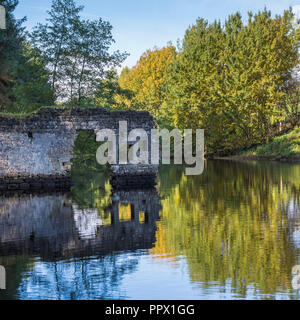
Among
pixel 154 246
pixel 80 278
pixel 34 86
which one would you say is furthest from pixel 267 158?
pixel 80 278

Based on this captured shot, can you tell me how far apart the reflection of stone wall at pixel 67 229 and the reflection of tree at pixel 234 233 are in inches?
25.7

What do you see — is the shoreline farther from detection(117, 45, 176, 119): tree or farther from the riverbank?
detection(117, 45, 176, 119): tree

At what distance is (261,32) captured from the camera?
4506cm

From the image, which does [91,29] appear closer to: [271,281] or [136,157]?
[136,157]

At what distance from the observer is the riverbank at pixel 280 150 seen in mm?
40469

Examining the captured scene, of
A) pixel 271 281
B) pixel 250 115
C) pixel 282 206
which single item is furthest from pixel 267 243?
pixel 250 115

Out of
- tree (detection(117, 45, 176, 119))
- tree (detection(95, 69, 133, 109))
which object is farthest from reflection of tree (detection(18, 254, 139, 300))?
tree (detection(117, 45, 176, 119))

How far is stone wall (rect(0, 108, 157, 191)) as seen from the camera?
79.6ft

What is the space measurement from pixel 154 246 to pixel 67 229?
3.34 metres

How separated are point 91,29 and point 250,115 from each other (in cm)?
1926

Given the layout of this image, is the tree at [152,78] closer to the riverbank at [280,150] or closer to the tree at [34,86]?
the riverbank at [280,150]

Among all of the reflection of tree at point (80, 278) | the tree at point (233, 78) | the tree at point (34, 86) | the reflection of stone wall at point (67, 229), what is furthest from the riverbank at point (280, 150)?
the reflection of tree at point (80, 278)

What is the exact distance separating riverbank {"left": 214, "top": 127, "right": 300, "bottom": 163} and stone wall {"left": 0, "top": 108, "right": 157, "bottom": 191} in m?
→ 19.2

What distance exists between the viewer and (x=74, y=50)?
33406 mm
